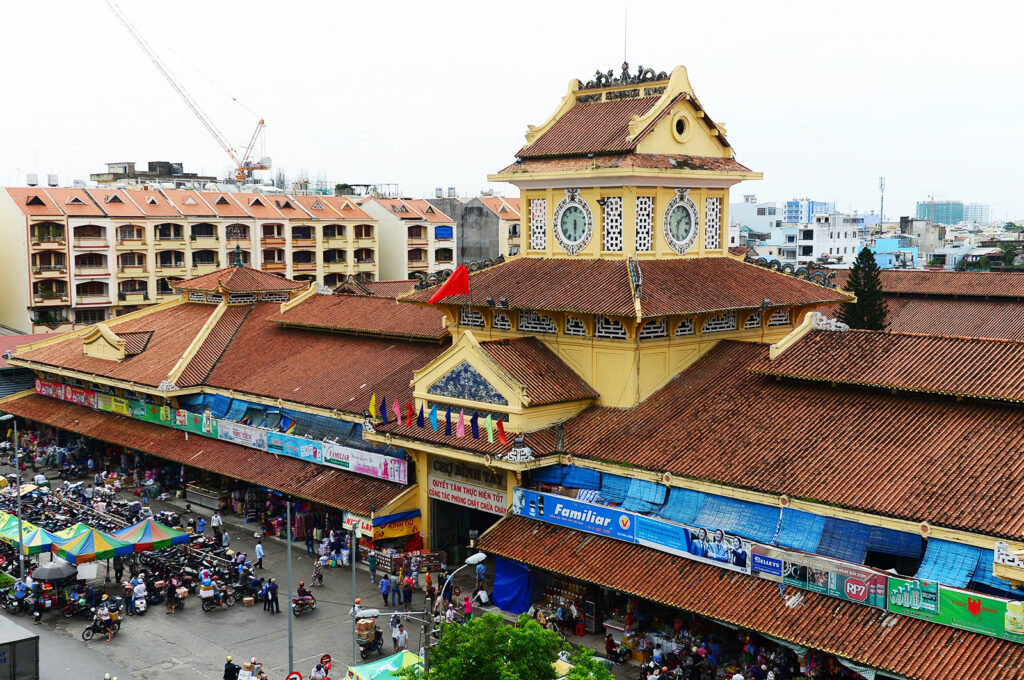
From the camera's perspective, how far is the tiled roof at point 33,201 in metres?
83.6

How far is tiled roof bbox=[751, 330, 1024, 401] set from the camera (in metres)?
28.8

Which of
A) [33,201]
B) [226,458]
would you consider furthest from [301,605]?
[33,201]

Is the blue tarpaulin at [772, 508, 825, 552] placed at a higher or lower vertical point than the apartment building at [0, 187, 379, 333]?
lower

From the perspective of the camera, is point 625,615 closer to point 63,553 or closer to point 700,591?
point 700,591

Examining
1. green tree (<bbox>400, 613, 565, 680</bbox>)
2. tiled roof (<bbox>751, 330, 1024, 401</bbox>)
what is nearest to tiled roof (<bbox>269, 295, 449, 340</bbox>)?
tiled roof (<bbox>751, 330, 1024, 401</bbox>)

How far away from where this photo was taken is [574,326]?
36969mm

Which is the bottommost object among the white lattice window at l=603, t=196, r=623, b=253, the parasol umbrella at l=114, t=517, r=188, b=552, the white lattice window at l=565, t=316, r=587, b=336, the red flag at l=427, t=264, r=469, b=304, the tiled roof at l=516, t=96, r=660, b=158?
the parasol umbrella at l=114, t=517, r=188, b=552

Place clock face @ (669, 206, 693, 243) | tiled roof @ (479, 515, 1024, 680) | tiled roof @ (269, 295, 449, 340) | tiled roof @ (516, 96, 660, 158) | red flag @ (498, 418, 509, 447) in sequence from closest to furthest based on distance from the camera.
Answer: tiled roof @ (479, 515, 1024, 680) < red flag @ (498, 418, 509, 447) < tiled roof @ (516, 96, 660, 158) < clock face @ (669, 206, 693, 243) < tiled roof @ (269, 295, 449, 340)

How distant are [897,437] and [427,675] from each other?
14558 mm

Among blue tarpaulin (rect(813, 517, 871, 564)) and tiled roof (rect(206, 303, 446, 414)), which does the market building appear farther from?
tiled roof (rect(206, 303, 446, 414))

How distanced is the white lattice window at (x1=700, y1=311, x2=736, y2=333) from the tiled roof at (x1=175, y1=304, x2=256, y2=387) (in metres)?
26.4

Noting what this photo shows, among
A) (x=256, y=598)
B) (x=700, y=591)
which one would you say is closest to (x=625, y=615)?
(x=700, y=591)

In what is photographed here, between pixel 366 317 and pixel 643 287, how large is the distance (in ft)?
62.7

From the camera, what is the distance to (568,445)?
1353 inches
